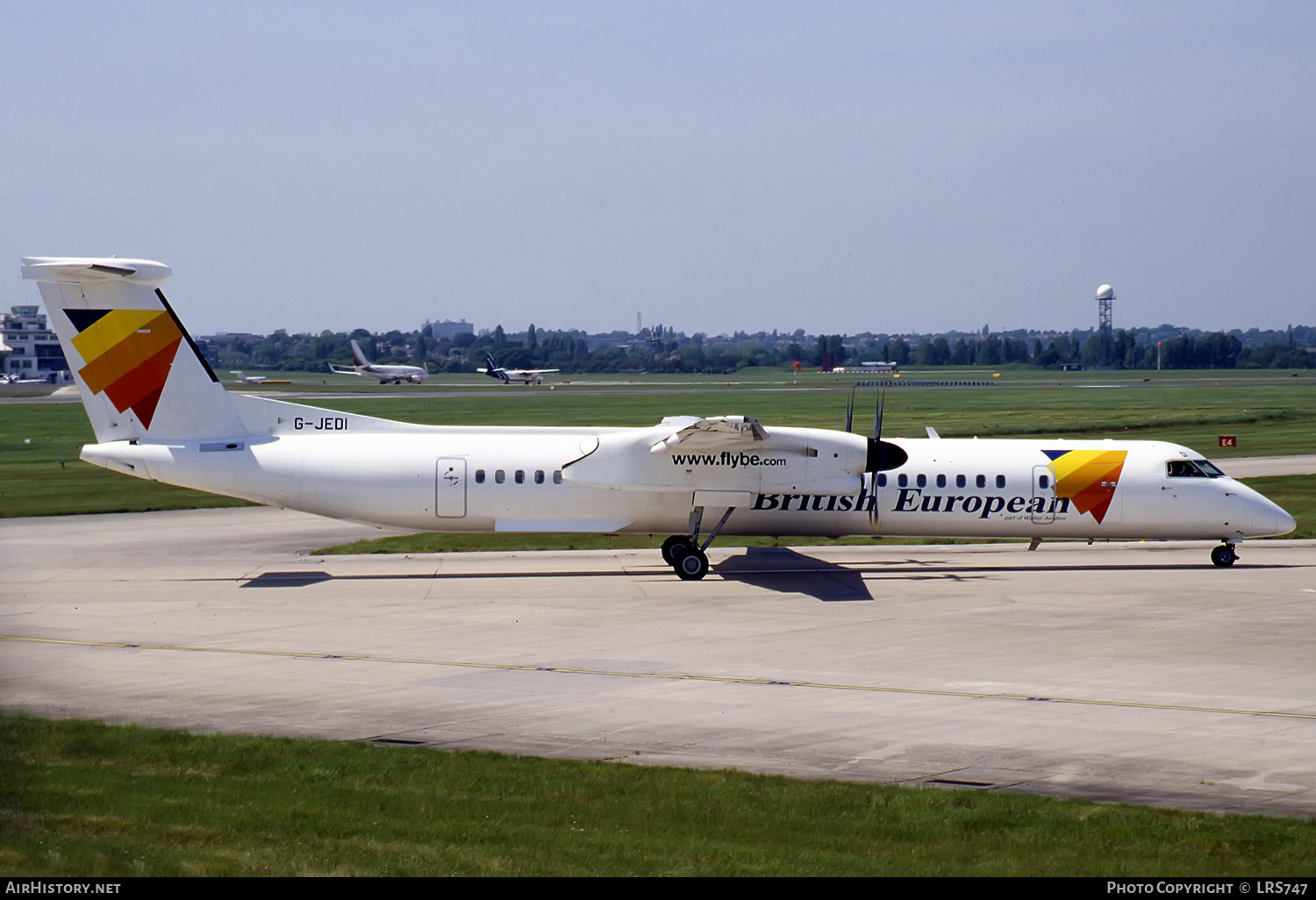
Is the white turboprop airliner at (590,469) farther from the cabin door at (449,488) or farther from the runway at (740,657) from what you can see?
the runway at (740,657)

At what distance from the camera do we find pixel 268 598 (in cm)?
2370

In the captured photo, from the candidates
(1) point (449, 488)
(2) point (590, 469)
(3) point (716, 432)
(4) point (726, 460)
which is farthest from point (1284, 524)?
(1) point (449, 488)

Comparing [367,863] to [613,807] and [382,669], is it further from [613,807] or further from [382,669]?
[382,669]

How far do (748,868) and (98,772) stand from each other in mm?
6598

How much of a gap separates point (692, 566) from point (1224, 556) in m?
11.7

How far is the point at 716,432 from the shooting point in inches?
995

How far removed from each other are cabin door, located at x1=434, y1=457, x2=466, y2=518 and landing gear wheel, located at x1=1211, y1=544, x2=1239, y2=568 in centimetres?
1606

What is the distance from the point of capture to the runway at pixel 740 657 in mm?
13836

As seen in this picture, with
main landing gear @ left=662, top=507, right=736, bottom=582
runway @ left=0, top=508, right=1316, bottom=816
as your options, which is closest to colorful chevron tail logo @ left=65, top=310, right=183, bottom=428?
runway @ left=0, top=508, right=1316, bottom=816

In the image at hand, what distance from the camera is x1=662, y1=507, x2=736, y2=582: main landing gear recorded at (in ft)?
85.2

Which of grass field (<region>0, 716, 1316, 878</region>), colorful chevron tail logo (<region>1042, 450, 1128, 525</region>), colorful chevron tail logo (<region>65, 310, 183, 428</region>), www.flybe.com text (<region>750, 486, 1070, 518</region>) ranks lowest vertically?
grass field (<region>0, 716, 1316, 878</region>)

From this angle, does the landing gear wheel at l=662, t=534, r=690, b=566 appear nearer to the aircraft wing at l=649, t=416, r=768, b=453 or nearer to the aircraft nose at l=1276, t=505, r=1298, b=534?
the aircraft wing at l=649, t=416, r=768, b=453

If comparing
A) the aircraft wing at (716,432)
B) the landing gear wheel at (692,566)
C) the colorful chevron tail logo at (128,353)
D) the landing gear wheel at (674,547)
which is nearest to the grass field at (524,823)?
the aircraft wing at (716,432)

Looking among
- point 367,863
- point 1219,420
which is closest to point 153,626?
point 367,863
